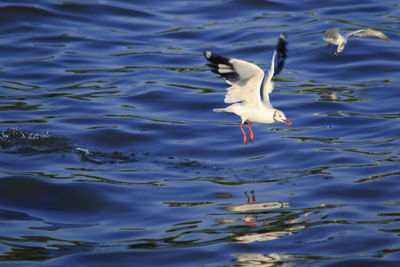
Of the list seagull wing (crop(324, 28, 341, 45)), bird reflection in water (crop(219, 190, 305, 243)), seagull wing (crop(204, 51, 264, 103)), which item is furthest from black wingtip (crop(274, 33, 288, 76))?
seagull wing (crop(324, 28, 341, 45))

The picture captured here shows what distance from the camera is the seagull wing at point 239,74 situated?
10.6m

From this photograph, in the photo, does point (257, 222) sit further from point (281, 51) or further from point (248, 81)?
point (281, 51)

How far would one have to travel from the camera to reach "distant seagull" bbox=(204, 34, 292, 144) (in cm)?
1063

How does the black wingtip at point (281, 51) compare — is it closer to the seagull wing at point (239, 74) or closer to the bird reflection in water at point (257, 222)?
the seagull wing at point (239, 74)

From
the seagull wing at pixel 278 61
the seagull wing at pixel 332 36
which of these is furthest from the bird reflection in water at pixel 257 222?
the seagull wing at pixel 332 36

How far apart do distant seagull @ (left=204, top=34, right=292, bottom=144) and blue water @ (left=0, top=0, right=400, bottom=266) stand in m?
1.10

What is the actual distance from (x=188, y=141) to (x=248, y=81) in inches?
127

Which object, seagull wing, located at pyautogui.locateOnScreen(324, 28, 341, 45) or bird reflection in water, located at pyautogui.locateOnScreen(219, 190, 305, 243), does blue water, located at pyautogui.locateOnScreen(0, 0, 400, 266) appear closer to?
bird reflection in water, located at pyautogui.locateOnScreen(219, 190, 305, 243)

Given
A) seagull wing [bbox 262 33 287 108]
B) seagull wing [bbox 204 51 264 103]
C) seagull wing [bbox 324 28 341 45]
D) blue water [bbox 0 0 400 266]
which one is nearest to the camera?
blue water [bbox 0 0 400 266]

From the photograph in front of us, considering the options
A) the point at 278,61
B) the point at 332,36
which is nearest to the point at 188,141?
the point at 278,61

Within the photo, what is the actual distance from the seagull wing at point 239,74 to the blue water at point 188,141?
1.45 meters

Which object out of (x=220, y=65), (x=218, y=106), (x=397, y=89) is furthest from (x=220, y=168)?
(x=397, y=89)

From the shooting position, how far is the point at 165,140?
1409 cm

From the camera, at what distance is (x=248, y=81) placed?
36.6ft
